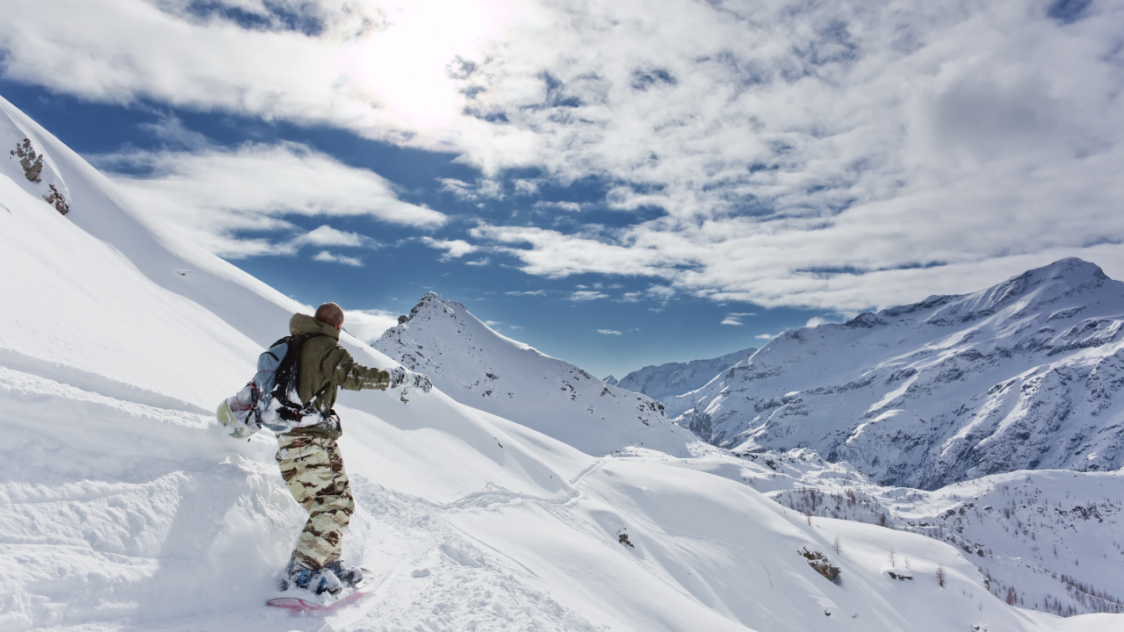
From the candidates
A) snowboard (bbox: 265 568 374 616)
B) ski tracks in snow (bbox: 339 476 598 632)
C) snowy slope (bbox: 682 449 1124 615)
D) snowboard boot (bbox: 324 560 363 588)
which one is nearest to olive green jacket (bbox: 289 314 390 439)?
snowboard boot (bbox: 324 560 363 588)

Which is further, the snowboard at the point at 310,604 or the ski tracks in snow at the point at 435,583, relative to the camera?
the ski tracks in snow at the point at 435,583

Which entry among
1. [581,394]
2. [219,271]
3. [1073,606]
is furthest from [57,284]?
[1073,606]

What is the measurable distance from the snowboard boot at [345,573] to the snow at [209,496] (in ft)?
1.02

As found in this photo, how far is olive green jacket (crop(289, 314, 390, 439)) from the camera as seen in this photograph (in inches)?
218

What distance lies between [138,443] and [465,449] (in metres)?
14.3

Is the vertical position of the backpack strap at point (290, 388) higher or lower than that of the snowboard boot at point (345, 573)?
higher

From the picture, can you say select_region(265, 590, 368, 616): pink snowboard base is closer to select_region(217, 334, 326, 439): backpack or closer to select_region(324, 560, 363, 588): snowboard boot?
select_region(324, 560, 363, 588): snowboard boot

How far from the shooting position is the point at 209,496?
17.2ft

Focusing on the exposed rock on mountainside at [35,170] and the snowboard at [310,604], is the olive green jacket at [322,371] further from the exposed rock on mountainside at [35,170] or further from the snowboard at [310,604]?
the exposed rock on mountainside at [35,170]

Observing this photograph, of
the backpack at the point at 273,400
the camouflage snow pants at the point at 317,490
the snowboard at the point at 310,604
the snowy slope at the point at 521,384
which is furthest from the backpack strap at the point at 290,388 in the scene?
the snowy slope at the point at 521,384

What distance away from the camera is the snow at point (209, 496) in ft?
13.6

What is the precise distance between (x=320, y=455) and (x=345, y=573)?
1330 mm

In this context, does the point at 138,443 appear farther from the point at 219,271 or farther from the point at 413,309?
the point at 413,309

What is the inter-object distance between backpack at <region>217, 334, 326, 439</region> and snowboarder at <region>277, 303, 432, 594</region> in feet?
0.25
